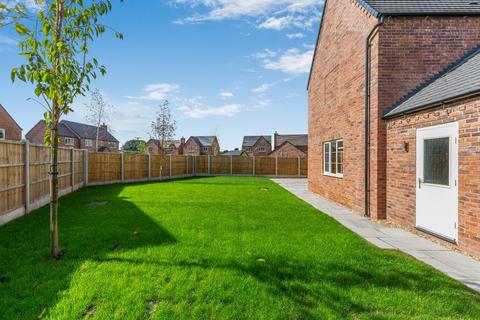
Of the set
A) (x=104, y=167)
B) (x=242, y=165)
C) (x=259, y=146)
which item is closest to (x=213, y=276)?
(x=104, y=167)

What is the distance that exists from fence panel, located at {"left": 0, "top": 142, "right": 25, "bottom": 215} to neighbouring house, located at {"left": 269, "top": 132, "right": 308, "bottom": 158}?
127 feet

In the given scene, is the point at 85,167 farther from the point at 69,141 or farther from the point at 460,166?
the point at 69,141

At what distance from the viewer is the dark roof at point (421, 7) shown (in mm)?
6992

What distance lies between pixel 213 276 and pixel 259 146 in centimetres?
5657

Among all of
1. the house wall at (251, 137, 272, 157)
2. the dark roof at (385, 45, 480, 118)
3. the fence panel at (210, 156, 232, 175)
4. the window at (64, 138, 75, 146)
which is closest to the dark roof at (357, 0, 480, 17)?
the dark roof at (385, 45, 480, 118)

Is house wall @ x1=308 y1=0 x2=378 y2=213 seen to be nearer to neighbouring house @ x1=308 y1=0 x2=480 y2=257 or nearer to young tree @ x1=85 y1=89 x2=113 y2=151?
neighbouring house @ x1=308 y1=0 x2=480 y2=257

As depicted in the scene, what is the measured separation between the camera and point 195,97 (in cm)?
2520

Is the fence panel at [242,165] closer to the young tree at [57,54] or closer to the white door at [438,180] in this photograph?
the white door at [438,180]

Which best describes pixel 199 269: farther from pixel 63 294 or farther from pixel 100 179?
pixel 100 179

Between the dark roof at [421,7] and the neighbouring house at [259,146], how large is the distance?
168ft

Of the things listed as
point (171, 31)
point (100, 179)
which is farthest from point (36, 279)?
point (100, 179)

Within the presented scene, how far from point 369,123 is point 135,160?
15.5 meters

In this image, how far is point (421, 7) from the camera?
729 cm

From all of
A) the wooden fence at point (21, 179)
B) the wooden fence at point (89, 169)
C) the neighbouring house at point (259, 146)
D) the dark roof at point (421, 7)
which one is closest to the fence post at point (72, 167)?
the wooden fence at point (89, 169)
